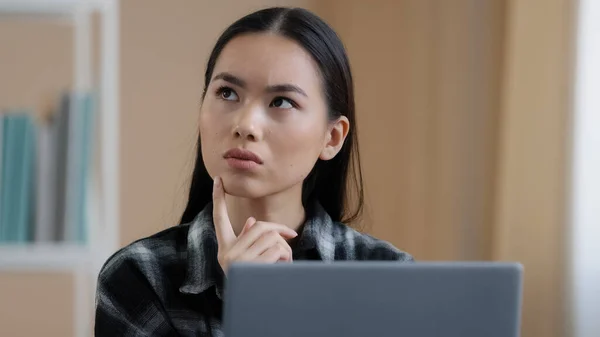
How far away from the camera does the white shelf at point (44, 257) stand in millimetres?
1822

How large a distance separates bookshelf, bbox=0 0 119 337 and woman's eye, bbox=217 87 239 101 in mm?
587

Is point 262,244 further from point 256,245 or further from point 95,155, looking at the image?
point 95,155

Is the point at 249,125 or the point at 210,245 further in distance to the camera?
the point at 210,245

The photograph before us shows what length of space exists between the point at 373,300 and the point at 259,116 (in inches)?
19.9

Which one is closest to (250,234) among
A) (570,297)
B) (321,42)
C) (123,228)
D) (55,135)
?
(321,42)

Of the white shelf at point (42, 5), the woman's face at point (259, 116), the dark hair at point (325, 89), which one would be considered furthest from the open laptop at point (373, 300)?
the white shelf at point (42, 5)

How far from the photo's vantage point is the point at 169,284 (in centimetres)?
138

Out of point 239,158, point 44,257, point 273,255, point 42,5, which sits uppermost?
point 42,5

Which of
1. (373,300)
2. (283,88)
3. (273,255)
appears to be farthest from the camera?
(283,88)

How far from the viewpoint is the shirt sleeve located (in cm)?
132

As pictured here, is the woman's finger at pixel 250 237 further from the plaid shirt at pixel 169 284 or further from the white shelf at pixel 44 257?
the white shelf at pixel 44 257

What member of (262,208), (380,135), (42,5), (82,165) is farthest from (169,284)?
(380,135)

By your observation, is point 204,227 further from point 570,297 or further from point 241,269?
point 570,297

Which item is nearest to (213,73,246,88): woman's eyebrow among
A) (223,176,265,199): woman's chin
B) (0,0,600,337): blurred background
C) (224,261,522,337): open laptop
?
(223,176,265,199): woman's chin
